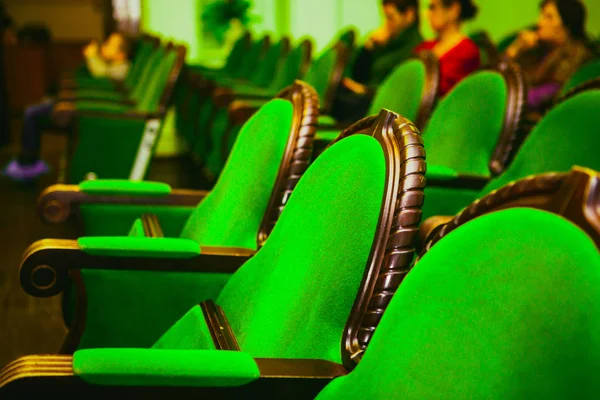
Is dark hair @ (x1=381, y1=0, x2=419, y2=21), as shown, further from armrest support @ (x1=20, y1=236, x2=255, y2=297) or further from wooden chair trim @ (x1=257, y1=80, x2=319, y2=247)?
armrest support @ (x1=20, y1=236, x2=255, y2=297)

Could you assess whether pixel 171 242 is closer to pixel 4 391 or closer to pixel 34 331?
pixel 4 391

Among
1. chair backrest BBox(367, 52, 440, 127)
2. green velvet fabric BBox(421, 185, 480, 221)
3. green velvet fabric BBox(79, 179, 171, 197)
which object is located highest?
chair backrest BBox(367, 52, 440, 127)

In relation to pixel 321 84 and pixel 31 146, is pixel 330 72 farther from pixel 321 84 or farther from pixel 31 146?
pixel 31 146

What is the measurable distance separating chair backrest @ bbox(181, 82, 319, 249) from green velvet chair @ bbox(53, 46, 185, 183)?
2.01 metres

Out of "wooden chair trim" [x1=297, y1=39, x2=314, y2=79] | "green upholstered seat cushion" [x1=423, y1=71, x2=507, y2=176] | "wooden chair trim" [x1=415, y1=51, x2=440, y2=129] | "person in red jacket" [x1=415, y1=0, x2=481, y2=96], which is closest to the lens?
"green upholstered seat cushion" [x1=423, y1=71, x2=507, y2=176]

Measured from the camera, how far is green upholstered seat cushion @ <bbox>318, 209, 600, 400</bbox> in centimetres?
70

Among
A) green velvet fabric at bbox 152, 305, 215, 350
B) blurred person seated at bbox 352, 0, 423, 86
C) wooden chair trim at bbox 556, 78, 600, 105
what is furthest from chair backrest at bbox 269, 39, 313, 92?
green velvet fabric at bbox 152, 305, 215, 350

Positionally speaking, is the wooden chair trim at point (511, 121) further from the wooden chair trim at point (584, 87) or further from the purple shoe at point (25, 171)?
the purple shoe at point (25, 171)

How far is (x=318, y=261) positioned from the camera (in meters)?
1.17

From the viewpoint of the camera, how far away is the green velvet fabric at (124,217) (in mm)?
2135

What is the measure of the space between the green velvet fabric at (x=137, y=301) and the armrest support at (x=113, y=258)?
26 mm

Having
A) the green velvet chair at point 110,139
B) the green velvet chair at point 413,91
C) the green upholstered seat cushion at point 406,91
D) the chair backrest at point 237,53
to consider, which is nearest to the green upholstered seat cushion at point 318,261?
the green velvet chair at point 413,91

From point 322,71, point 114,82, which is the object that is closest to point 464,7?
point 322,71

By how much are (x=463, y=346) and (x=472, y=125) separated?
5.86ft
